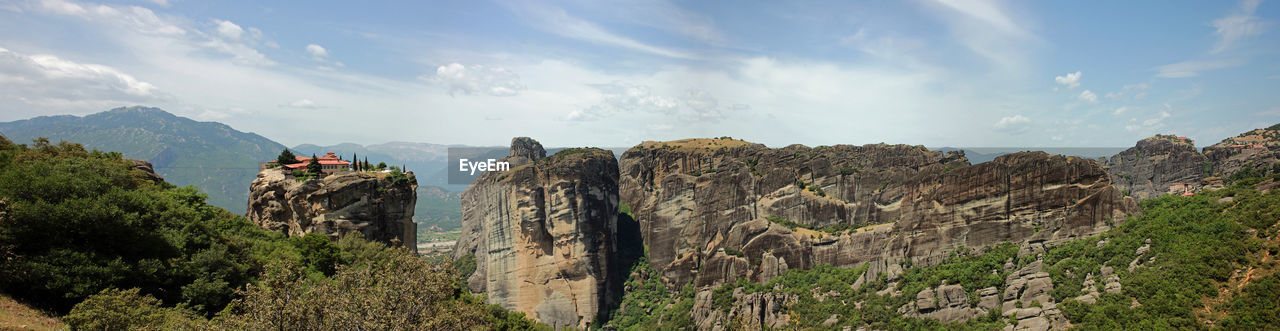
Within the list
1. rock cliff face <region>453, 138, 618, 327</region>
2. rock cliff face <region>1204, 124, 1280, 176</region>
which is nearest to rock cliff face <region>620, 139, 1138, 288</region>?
rock cliff face <region>453, 138, 618, 327</region>

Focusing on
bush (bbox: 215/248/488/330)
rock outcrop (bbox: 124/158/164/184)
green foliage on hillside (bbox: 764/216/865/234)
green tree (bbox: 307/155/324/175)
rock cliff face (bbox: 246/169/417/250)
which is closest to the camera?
bush (bbox: 215/248/488/330)

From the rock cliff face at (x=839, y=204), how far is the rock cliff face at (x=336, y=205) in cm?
4277

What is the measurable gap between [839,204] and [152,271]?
66559 millimetres

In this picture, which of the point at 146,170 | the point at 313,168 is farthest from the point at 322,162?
the point at 146,170

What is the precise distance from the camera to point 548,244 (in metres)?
85.7

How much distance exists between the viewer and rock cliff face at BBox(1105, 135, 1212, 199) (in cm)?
9994

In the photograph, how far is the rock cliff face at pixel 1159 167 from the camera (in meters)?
99.9

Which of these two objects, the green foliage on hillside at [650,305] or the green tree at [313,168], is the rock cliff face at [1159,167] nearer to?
the green foliage on hillside at [650,305]

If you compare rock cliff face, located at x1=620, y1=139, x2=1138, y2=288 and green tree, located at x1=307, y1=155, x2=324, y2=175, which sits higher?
green tree, located at x1=307, y1=155, x2=324, y2=175

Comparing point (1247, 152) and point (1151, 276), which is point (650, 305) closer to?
point (1151, 276)

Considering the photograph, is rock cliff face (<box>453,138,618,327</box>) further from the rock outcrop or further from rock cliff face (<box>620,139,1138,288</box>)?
the rock outcrop

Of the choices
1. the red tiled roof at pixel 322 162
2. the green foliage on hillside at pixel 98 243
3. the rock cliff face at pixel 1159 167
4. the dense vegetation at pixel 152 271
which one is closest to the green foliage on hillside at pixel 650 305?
the red tiled roof at pixel 322 162

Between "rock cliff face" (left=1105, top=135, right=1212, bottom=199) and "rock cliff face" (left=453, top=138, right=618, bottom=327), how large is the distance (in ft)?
285

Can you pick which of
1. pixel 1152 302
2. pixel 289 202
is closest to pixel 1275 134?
pixel 1152 302
